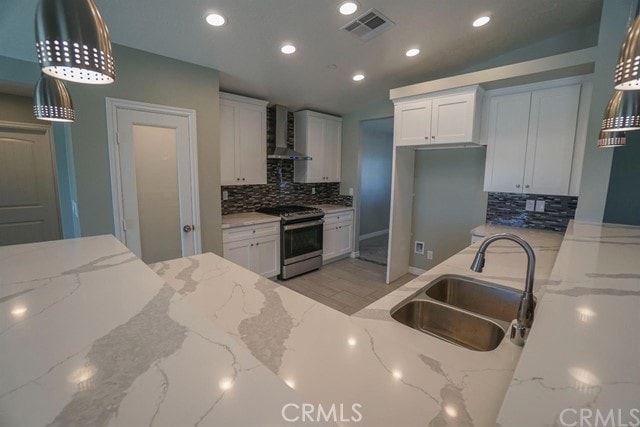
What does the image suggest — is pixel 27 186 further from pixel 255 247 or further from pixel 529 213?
pixel 529 213

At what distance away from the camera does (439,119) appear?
9.64ft

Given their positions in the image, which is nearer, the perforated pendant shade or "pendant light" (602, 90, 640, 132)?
the perforated pendant shade

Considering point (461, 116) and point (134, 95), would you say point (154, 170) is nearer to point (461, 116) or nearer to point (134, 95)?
point (134, 95)

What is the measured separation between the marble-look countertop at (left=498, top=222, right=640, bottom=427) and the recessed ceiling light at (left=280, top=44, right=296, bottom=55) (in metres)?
2.54

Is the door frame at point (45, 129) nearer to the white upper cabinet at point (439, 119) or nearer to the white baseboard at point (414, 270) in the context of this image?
the white upper cabinet at point (439, 119)

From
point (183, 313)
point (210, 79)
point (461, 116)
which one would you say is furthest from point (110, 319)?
point (461, 116)

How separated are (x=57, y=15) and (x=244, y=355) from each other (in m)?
0.99

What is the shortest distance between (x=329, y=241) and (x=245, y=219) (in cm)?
147

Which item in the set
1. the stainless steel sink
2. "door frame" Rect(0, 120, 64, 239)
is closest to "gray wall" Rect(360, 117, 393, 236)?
the stainless steel sink

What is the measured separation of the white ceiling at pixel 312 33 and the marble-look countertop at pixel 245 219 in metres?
1.63

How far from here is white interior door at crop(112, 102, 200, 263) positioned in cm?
249

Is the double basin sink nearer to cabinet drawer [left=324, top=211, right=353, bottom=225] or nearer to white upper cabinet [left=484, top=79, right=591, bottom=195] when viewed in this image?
white upper cabinet [left=484, top=79, right=591, bottom=195]

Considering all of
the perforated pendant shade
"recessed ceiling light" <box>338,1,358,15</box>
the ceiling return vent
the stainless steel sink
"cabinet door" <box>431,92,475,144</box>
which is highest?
the ceiling return vent

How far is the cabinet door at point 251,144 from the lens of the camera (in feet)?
11.8
